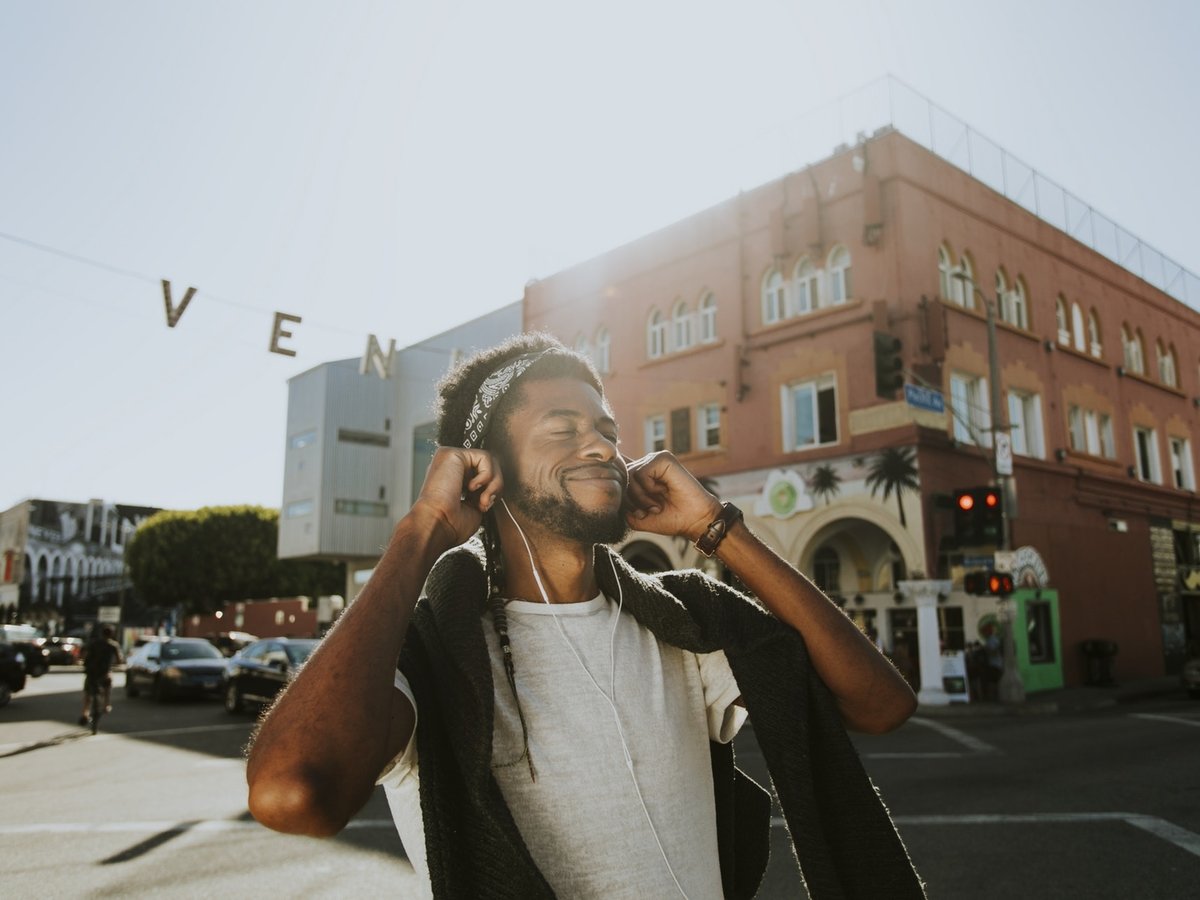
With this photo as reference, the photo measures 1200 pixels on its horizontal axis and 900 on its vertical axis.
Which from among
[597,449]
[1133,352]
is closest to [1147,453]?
[1133,352]

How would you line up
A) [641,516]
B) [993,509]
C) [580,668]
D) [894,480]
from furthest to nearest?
[894,480] → [993,509] → [641,516] → [580,668]

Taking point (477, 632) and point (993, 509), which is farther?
point (993, 509)

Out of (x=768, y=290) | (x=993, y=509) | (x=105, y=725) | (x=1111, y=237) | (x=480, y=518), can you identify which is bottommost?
(x=105, y=725)

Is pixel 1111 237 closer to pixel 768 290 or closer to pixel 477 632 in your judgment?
pixel 768 290

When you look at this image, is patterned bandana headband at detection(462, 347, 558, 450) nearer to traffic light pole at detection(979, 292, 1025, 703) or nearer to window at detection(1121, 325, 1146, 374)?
traffic light pole at detection(979, 292, 1025, 703)

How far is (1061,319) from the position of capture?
23.9 meters

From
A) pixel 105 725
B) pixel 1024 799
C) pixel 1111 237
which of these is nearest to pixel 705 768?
pixel 1024 799

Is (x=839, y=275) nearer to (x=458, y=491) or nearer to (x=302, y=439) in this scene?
(x=458, y=491)

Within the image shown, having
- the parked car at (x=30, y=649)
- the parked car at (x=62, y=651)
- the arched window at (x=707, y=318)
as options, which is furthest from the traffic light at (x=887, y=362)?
the parked car at (x=62, y=651)

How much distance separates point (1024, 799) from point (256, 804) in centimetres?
774

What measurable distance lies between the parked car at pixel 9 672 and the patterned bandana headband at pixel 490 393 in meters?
21.0

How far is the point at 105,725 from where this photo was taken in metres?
15.3

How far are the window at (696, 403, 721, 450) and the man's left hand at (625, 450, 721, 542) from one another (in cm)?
2051

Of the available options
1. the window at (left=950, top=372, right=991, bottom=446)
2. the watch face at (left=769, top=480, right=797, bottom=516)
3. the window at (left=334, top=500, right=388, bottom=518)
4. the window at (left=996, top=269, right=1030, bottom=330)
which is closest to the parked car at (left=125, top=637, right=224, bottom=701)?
the watch face at (left=769, top=480, right=797, bottom=516)
